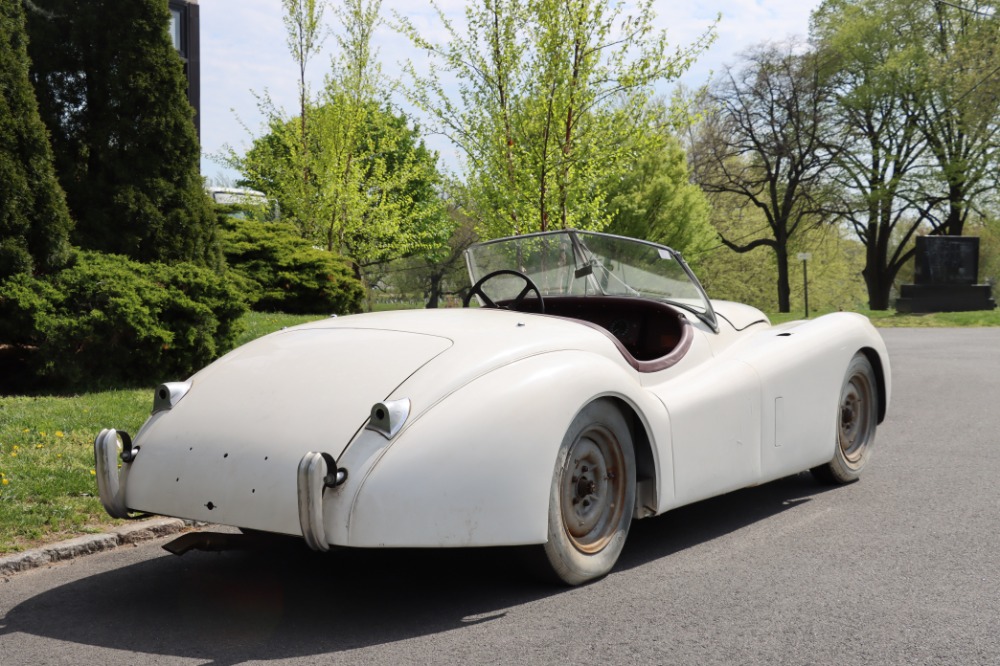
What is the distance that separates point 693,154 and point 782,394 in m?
44.6

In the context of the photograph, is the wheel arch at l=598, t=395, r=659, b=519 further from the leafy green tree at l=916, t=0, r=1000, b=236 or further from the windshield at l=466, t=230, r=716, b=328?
the leafy green tree at l=916, t=0, r=1000, b=236

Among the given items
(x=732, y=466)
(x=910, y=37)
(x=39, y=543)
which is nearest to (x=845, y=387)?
(x=732, y=466)

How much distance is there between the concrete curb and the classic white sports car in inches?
36.3

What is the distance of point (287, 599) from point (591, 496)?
52.1 inches

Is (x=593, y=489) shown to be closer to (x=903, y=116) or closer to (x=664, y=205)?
(x=664, y=205)

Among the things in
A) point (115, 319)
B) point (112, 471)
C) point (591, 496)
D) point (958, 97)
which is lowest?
point (591, 496)

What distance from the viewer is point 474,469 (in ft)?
12.8

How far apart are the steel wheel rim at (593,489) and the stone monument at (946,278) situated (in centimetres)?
3188

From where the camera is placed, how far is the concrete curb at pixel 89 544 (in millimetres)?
4840

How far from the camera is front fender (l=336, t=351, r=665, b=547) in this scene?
376 cm

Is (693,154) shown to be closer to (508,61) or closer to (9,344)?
(508,61)

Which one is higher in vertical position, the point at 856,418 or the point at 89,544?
the point at 856,418

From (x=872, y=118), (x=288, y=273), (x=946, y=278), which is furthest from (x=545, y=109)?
(x=872, y=118)

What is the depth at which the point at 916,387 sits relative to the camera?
39.6 feet
